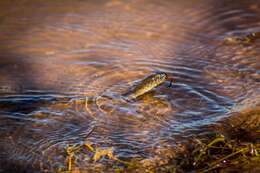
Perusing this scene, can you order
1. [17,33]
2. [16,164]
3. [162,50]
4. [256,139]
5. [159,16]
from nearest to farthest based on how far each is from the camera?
1. [16,164]
2. [256,139]
3. [162,50]
4. [17,33]
5. [159,16]

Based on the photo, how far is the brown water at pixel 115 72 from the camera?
2.86m

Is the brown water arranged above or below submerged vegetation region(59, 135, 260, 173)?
above

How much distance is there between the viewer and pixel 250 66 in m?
3.78

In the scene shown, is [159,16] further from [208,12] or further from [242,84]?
[242,84]

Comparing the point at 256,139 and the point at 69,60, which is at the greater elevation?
the point at 69,60

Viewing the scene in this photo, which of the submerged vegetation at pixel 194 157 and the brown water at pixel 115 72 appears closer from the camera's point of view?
the submerged vegetation at pixel 194 157

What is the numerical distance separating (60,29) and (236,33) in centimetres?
192

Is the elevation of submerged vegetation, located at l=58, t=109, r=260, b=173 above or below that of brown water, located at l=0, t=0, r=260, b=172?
below

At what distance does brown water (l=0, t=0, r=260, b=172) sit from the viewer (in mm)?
2861

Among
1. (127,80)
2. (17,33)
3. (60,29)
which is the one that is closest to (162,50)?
(127,80)

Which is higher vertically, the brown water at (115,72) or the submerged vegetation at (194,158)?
the brown water at (115,72)

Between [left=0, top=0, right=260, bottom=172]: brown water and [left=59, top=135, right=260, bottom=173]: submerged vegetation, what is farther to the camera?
[left=0, top=0, right=260, bottom=172]: brown water

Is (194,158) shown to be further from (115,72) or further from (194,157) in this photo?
(115,72)

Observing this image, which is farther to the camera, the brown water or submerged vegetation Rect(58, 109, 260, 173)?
the brown water
